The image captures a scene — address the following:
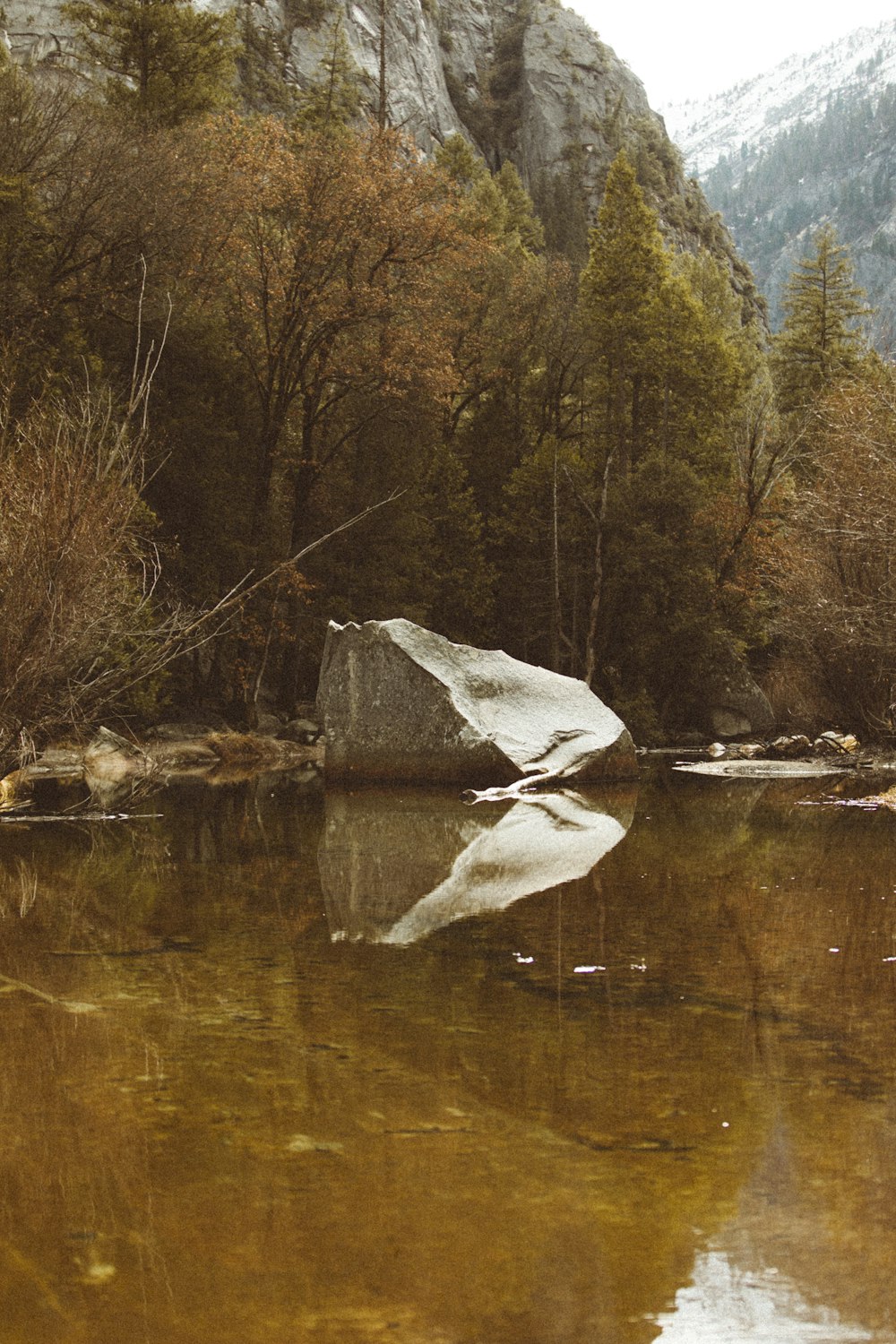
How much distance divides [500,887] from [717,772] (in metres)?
12.3

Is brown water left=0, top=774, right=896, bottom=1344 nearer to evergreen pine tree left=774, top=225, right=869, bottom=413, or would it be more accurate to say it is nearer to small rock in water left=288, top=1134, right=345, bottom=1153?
small rock in water left=288, top=1134, right=345, bottom=1153

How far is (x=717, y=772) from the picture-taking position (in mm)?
20109

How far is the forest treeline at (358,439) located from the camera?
17.6 meters

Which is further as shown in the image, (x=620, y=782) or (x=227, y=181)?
(x=227, y=181)

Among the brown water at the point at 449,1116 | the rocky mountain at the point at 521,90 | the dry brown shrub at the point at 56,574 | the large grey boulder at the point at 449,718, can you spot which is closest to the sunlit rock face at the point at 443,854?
the brown water at the point at 449,1116

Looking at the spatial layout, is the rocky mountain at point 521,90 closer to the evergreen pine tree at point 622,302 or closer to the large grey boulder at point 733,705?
the evergreen pine tree at point 622,302

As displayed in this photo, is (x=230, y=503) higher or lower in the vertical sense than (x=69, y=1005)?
higher

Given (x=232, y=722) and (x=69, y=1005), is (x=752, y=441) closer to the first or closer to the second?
(x=232, y=722)

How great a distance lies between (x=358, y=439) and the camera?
2831cm

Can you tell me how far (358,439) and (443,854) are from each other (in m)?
19.4

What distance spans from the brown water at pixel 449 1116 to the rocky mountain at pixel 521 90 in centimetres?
6375

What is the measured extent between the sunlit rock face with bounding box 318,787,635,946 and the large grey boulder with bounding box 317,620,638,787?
98 cm

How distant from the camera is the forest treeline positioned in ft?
57.8

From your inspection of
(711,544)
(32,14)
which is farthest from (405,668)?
(32,14)
